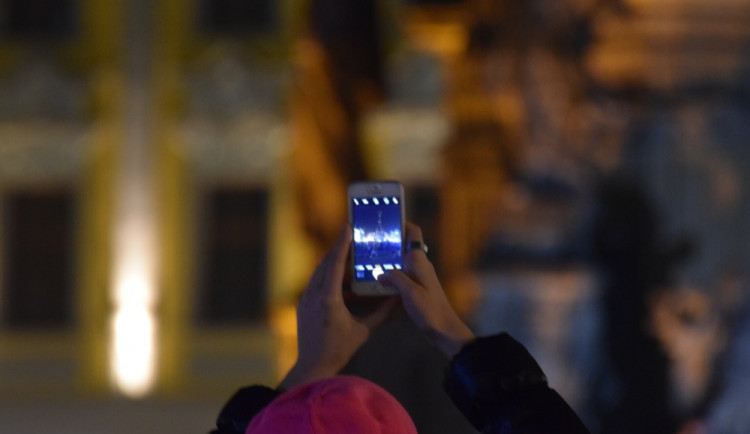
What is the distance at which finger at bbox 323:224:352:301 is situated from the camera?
1.63 metres

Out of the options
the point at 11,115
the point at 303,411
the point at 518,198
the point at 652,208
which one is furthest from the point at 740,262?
the point at 11,115

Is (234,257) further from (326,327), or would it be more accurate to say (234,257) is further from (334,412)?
(334,412)

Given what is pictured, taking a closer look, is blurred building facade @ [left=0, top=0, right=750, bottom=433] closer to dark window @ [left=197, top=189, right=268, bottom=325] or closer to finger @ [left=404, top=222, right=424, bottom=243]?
finger @ [left=404, top=222, right=424, bottom=243]

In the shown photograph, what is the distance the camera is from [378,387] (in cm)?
152

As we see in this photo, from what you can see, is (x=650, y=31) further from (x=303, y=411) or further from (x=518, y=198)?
(x=303, y=411)

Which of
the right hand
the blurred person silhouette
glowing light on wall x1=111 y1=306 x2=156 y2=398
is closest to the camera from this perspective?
the right hand

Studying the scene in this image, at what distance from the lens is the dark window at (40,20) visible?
17672 millimetres

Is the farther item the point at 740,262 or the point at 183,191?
the point at 183,191

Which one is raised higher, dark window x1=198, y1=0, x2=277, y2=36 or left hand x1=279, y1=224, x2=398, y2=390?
dark window x1=198, y1=0, x2=277, y2=36

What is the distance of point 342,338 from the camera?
1.63 meters

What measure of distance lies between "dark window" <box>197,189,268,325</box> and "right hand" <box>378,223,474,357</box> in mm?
15253

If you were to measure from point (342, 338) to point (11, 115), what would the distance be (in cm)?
1649

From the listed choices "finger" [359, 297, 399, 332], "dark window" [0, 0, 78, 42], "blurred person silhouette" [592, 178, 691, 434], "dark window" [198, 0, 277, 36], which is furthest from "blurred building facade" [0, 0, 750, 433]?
"dark window" [0, 0, 78, 42]

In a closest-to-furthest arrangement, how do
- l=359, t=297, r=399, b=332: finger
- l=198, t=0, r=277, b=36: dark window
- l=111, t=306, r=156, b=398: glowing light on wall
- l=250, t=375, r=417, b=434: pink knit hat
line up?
l=250, t=375, r=417, b=434: pink knit hat
l=359, t=297, r=399, b=332: finger
l=111, t=306, r=156, b=398: glowing light on wall
l=198, t=0, r=277, b=36: dark window
